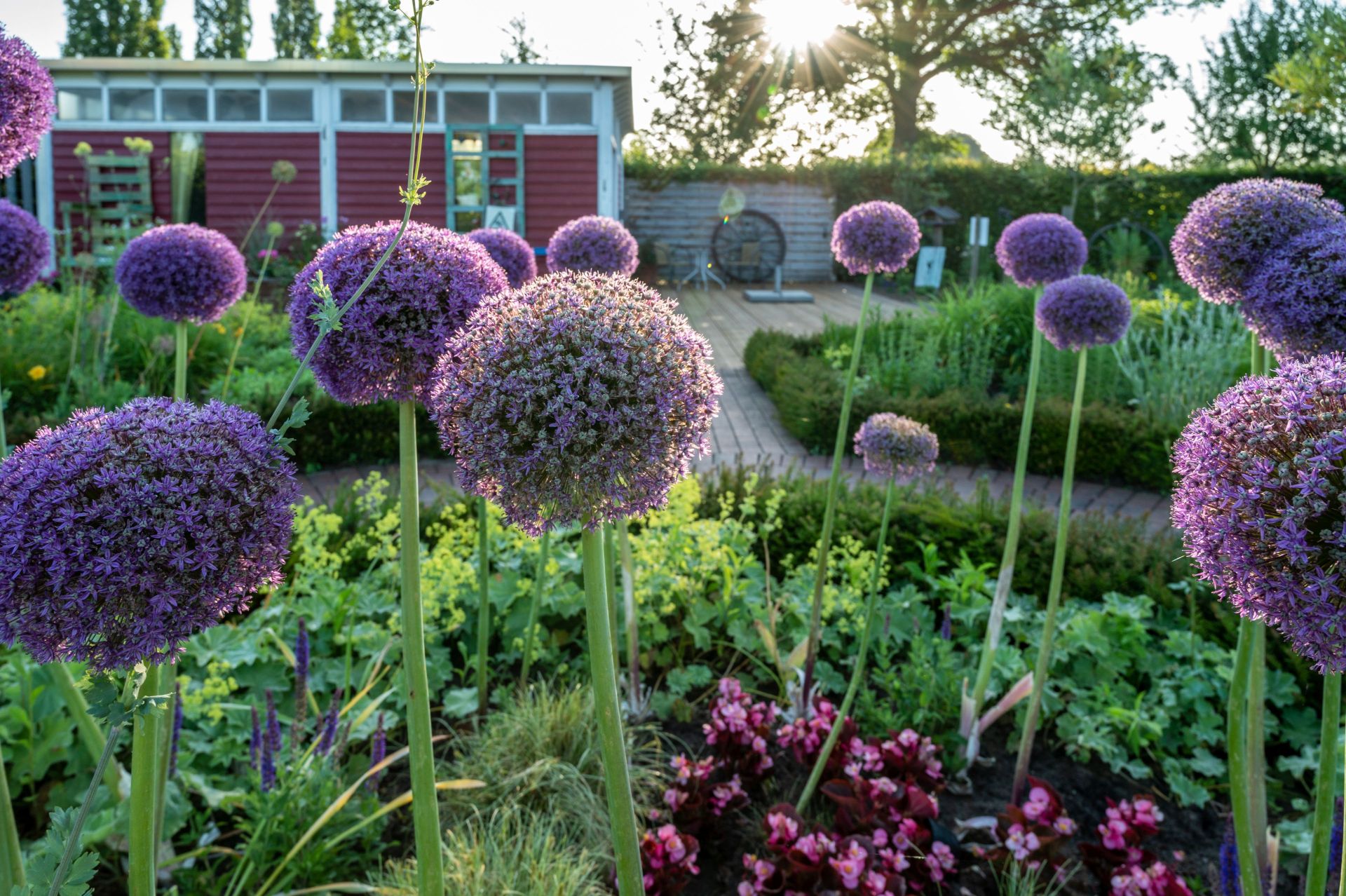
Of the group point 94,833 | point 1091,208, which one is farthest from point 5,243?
point 1091,208

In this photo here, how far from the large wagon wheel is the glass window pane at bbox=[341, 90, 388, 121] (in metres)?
7.98

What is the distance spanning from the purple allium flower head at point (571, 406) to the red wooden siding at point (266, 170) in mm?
14723

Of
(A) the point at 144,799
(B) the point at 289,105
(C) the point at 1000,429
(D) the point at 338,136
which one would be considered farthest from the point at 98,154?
(A) the point at 144,799

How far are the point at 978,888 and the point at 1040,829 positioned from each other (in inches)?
8.7

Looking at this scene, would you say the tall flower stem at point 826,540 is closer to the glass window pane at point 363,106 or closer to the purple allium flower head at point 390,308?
the purple allium flower head at point 390,308

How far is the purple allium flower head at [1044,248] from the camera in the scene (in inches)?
124

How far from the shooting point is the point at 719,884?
232 centimetres

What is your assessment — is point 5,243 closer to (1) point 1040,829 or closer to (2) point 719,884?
(2) point 719,884

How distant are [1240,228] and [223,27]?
44430mm

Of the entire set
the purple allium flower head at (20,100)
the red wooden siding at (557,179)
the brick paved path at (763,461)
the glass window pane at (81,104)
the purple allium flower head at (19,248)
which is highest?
the glass window pane at (81,104)

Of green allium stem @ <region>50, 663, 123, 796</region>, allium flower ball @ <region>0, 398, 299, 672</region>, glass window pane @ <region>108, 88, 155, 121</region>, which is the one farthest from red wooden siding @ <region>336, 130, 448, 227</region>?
allium flower ball @ <region>0, 398, 299, 672</region>

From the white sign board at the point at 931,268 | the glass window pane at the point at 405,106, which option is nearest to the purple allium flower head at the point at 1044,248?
the glass window pane at the point at 405,106

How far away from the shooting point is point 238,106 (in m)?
14.7

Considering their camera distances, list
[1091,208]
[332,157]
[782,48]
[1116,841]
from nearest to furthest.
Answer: [1116,841] < [332,157] < [1091,208] < [782,48]
